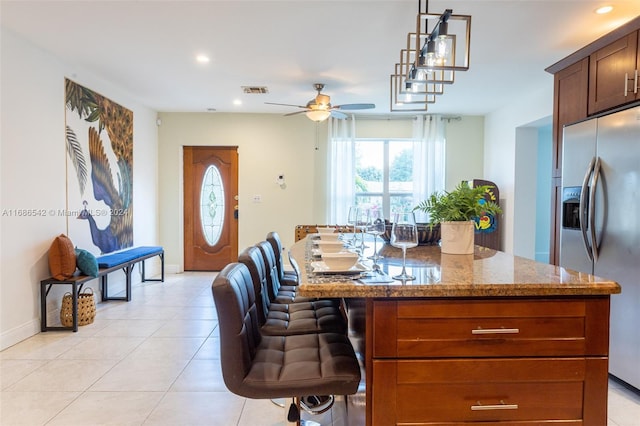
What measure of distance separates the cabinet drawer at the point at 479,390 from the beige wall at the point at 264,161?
4.86 metres

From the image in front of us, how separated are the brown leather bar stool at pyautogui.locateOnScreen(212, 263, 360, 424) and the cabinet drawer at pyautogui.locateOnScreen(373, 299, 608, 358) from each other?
0.21 meters

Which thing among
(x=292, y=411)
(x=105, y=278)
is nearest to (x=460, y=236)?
(x=292, y=411)

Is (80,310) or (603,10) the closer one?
(603,10)

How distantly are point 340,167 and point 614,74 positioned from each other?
3.88 metres

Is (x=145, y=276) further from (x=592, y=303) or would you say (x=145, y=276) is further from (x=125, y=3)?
(x=592, y=303)

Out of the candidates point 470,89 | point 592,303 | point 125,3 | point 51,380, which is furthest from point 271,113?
point 592,303

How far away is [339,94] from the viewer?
4.81m

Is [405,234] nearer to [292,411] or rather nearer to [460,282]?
[460,282]

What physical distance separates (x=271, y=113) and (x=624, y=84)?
457cm

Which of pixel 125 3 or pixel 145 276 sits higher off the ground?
pixel 125 3

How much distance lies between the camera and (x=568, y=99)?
9.91 ft

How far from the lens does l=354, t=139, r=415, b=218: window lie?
620cm

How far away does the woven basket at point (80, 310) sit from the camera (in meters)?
3.37

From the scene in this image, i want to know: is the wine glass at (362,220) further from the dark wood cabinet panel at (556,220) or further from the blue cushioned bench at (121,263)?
the blue cushioned bench at (121,263)
